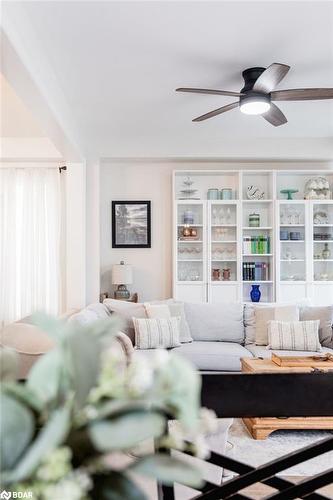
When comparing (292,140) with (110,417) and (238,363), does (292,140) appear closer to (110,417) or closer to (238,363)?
(238,363)

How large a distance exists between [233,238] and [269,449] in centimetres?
327

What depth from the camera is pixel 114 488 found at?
40 centimetres

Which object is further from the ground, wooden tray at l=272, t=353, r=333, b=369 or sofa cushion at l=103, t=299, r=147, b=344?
sofa cushion at l=103, t=299, r=147, b=344

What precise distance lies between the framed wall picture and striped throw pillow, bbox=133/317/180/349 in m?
1.67

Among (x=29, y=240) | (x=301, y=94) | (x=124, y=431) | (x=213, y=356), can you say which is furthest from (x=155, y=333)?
(x=124, y=431)

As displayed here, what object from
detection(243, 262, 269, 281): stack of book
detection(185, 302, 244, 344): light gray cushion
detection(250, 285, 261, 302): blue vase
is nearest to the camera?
detection(185, 302, 244, 344): light gray cushion

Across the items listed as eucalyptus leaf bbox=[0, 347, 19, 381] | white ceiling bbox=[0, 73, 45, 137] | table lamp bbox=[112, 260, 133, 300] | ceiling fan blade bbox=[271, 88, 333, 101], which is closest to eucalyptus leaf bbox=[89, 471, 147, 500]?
eucalyptus leaf bbox=[0, 347, 19, 381]

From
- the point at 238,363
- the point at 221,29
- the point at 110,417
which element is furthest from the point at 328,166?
the point at 110,417

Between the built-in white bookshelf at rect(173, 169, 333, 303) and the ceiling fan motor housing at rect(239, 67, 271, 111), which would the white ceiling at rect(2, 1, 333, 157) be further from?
the built-in white bookshelf at rect(173, 169, 333, 303)

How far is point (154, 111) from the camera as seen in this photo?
185 inches

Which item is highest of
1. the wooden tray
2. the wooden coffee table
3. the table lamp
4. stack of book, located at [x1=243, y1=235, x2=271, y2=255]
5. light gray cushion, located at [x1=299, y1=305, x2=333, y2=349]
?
stack of book, located at [x1=243, y1=235, x2=271, y2=255]

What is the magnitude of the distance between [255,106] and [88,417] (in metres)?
3.34

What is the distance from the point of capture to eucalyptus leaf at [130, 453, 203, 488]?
379 mm

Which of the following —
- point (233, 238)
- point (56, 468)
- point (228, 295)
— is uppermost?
point (233, 238)
